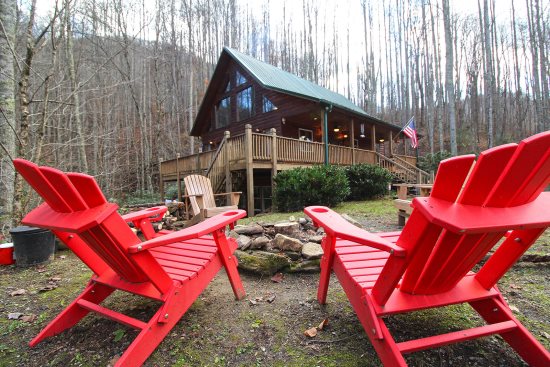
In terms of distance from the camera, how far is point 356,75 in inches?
1135

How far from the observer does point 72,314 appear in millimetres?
1880

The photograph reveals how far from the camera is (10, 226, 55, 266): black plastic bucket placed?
10.7 ft

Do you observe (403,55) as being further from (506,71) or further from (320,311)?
(320,311)

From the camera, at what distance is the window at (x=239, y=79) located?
46.2 ft

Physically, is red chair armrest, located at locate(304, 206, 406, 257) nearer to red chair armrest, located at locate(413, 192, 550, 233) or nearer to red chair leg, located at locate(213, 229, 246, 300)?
red chair armrest, located at locate(413, 192, 550, 233)

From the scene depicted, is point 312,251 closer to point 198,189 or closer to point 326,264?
point 326,264

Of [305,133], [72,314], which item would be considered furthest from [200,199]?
[305,133]

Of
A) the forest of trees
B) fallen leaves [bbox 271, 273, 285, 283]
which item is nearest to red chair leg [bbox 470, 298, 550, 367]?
fallen leaves [bbox 271, 273, 285, 283]

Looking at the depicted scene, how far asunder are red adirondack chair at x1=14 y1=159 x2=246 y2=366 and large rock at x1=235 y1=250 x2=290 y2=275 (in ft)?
1.96

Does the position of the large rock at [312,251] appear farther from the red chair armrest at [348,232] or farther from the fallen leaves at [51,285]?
the fallen leaves at [51,285]

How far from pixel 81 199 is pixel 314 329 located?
1.66 meters

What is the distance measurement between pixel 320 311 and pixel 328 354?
50 centimetres

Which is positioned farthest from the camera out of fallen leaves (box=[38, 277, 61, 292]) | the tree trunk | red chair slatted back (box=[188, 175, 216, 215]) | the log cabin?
the log cabin

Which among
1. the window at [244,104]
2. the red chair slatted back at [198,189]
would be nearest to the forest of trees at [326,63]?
the window at [244,104]
